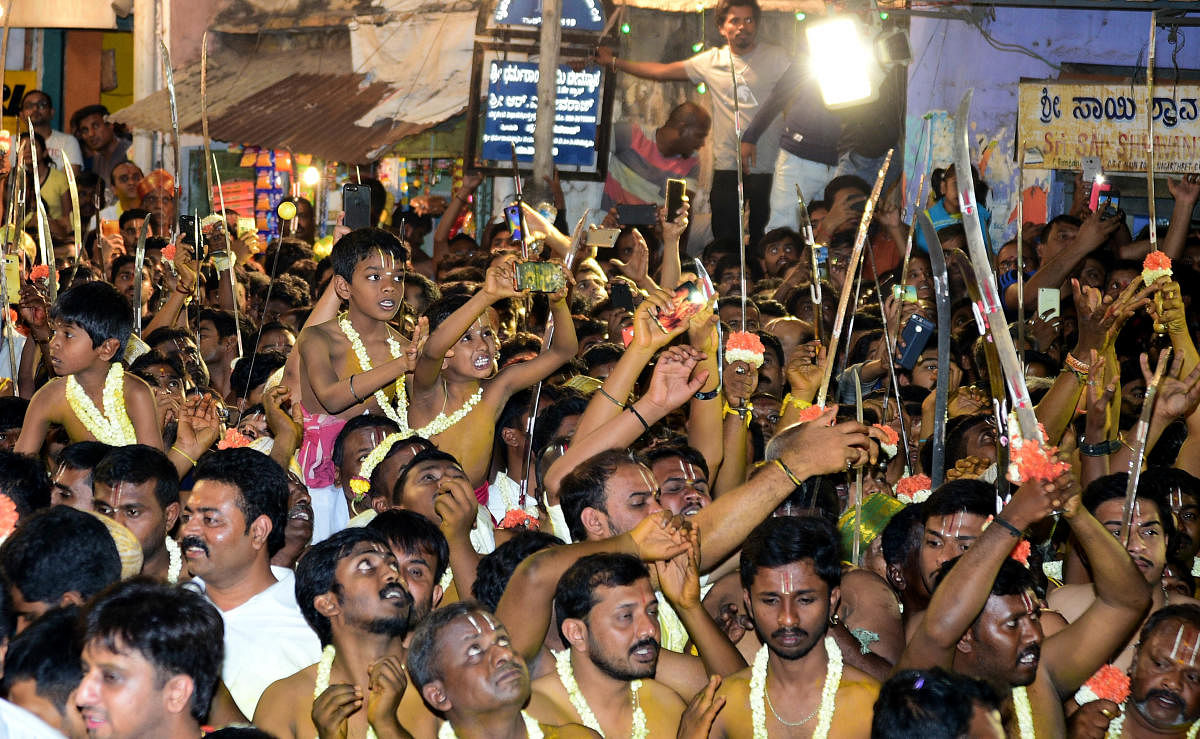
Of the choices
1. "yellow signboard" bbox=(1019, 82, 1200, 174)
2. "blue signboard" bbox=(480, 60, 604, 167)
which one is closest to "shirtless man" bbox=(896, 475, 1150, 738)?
"yellow signboard" bbox=(1019, 82, 1200, 174)

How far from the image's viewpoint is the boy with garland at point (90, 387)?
18.3ft

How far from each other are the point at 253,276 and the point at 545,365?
14.6 feet

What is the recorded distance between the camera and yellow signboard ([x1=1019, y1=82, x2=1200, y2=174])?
36.9 feet

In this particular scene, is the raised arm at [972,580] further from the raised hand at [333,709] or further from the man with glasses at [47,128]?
the man with glasses at [47,128]

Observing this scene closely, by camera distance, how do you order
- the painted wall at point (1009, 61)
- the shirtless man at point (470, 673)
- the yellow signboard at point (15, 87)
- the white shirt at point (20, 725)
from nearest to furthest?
the white shirt at point (20, 725) < the shirtless man at point (470, 673) < the painted wall at point (1009, 61) < the yellow signboard at point (15, 87)

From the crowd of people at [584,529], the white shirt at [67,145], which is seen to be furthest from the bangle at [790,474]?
the white shirt at [67,145]

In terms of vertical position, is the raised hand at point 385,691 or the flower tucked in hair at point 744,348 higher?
the flower tucked in hair at point 744,348

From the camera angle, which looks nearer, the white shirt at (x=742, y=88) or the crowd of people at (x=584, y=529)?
the crowd of people at (x=584, y=529)

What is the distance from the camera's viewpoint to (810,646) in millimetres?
3855

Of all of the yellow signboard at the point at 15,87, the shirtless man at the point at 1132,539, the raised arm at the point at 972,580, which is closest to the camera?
the raised arm at the point at 972,580

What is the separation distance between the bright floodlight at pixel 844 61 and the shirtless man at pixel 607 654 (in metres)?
5.62

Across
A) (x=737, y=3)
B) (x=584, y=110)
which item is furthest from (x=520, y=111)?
(x=737, y=3)

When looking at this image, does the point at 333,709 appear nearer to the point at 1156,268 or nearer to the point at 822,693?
the point at 822,693

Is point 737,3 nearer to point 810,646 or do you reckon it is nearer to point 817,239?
point 817,239
